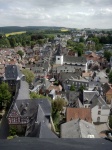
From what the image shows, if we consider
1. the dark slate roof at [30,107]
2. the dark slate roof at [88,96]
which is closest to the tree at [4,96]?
the dark slate roof at [30,107]

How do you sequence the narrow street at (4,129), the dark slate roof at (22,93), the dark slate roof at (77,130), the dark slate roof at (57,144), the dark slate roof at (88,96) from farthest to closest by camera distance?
the dark slate roof at (88,96) → the dark slate roof at (22,93) → the narrow street at (4,129) → the dark slate roof at (77,130) → the dark slate roof at (57,144)

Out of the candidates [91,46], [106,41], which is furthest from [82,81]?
[106,41]

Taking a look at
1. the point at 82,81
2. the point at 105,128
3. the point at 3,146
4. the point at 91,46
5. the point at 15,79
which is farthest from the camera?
the point at 91,46

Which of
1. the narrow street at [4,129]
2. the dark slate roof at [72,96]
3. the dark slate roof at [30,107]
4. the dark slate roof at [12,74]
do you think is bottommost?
the narrow street at [4,129]

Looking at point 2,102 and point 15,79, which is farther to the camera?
point 15,79

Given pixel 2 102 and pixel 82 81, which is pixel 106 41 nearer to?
pixel 82 81

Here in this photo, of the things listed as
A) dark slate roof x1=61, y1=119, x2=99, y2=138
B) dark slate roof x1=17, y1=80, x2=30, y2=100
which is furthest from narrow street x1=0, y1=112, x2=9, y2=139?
dark slate roof x1=61, y1=119, x2=99, y2=138

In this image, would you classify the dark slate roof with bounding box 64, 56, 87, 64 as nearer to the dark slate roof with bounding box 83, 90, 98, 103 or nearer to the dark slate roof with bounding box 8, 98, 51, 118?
the dark slate roof with bounding box 83, 90, 98, 103

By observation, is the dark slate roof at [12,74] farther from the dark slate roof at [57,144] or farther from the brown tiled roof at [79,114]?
the dark slate roof at [57,144]

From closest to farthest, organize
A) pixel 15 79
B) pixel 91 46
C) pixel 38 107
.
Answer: pixel 38 107 < pixel 15 79 < pixel 91 46
